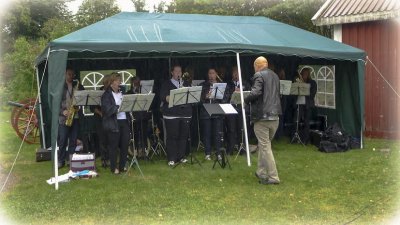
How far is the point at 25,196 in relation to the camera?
6.35 meters

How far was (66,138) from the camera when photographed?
8.05 m

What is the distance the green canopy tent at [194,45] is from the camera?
22.4 ft

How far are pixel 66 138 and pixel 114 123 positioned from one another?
50.0 inches

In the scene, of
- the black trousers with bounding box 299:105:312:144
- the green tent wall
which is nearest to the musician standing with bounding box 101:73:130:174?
the green tent wall

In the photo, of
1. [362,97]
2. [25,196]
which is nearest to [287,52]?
[362,97]

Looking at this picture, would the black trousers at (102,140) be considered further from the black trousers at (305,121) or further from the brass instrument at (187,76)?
the black trousers at (305,121)

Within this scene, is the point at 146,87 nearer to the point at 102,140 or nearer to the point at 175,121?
the point at 175,121

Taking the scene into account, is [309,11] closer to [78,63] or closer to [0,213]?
[78,63]

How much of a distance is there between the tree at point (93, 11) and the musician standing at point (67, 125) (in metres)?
17.2

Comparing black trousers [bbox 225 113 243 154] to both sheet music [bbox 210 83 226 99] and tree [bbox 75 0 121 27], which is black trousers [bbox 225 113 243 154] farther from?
tree [bbox 75 0 121 27]

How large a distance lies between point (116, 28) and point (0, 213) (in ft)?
11.7

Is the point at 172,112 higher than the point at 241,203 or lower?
higher

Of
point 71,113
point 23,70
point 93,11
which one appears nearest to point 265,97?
point 71,113

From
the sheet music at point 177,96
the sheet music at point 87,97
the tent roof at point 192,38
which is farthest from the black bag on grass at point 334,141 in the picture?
the sheet music at point 87,97
